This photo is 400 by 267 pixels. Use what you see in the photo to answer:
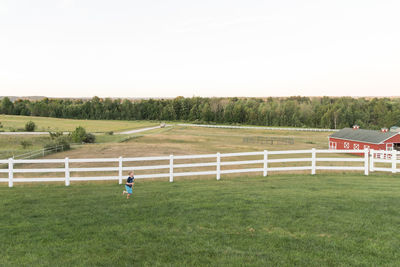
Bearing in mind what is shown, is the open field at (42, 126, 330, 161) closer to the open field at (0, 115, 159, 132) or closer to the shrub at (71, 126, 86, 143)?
the shrub at (71, 126, 86, 143)

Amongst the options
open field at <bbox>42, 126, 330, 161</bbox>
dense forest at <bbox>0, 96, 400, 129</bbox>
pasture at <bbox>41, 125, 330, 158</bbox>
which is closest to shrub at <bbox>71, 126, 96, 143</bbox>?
pasture at <bbox>41, 125, 330, 158</bbox>

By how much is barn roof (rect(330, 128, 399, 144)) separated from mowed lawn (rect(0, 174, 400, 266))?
36720 mm

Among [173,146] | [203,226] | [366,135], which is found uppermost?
[203,226]

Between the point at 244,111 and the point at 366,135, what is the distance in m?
115

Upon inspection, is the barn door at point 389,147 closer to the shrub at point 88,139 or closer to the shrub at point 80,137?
the shrub at point 80,137

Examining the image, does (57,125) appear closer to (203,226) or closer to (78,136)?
A: (78,136)

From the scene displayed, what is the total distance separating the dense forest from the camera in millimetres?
137000

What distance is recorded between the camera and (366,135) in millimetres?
47719

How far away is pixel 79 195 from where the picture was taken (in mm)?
11414

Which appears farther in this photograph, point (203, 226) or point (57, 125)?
point (57, 125)

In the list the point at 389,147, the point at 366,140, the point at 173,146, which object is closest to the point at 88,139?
the point at 173,146

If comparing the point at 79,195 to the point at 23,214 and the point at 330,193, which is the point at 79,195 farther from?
the point at 330,193

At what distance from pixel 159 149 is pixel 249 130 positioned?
52146 mm

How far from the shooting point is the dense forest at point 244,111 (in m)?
137
